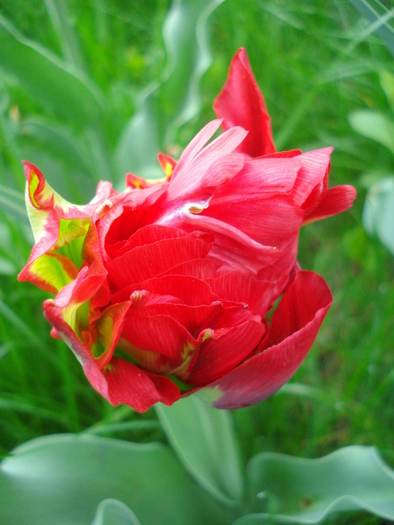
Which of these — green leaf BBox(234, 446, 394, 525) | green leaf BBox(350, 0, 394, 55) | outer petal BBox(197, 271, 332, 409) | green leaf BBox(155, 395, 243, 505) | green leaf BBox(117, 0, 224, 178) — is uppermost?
green leaf BBox(117, 0, 224, 178)

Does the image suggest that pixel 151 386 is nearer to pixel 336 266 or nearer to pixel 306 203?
pixel 306 203

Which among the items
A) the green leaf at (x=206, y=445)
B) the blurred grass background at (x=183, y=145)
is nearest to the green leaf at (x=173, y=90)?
the blurred grass background at (x=183, y=145)

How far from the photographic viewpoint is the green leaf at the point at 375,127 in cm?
80

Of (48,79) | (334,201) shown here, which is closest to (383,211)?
(334,201)

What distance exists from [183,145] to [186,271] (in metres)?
0.66

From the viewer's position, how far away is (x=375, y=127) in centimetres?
81

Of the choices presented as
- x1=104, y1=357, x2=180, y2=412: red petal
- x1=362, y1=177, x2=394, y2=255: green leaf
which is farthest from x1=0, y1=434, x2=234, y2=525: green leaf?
x1=362, y1=177, x2=394, y2=255: green leaf

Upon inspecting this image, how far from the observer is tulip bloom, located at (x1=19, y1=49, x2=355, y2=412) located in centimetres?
31

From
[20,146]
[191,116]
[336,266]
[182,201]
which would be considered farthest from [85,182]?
[182,201]

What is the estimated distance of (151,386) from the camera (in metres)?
0.32

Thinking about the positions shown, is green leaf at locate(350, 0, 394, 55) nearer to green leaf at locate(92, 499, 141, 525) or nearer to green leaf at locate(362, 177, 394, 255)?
green leaf at locate(362, 177, 394, 255)

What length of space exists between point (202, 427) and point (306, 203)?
0.28 meters

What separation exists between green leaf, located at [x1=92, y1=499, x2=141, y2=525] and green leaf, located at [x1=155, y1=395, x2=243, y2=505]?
0.08 meters

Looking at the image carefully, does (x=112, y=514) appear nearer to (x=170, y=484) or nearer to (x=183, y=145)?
(x=170, y=484)
